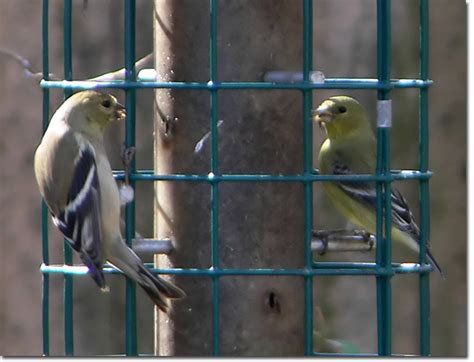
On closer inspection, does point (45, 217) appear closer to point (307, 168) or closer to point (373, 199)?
point (307, 168)

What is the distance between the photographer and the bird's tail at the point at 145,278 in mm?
5426

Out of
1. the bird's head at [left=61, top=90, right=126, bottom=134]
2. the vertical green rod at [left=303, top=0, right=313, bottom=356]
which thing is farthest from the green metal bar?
the vertical green rod at [left=303, top=0, right=313, bottom=356]

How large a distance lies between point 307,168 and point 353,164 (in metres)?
1.10

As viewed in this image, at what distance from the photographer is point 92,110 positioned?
19.6 feet

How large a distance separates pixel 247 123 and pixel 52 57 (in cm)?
302

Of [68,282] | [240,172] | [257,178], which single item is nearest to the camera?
[257,178]

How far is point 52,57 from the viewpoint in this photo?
832 centimetres

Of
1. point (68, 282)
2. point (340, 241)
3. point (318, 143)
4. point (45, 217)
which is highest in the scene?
point (318, 143)

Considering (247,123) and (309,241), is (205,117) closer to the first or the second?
(247,123)

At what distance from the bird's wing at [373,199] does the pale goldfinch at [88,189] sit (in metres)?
1.06

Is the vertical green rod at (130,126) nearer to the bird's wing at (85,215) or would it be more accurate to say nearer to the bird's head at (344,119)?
the bird's wing at (85,215)

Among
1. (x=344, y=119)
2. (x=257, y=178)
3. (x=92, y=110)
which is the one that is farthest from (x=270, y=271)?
(x=344, y=119)

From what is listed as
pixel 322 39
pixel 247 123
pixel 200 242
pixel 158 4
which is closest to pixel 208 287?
pixel 200 242

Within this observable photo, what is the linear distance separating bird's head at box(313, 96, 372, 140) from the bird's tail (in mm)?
1285
